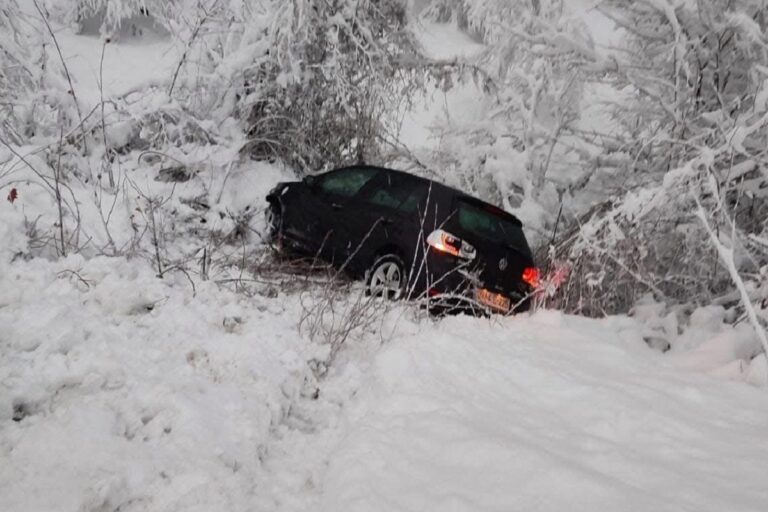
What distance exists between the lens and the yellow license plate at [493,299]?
5855 mm

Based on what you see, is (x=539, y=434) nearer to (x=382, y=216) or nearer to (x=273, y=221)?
(x=382, y=216)

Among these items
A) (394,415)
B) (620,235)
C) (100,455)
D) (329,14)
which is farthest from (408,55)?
(100,455)

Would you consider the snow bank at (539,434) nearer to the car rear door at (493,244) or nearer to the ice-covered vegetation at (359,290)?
the ice-covered vegetation at (359,290)

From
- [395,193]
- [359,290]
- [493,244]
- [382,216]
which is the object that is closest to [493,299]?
[493,244]

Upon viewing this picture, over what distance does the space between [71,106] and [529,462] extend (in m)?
7.36

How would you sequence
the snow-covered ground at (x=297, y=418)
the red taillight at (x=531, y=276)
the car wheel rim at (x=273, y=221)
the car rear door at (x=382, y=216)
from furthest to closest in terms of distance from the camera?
the car wheel rim at (x=273, y=221) → the red taillight at (x=531, y=276) → the car rear door at (x=382, y=216) → the snow-covered ground at (x=297, y=418)

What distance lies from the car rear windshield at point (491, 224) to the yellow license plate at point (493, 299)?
20.8 inches

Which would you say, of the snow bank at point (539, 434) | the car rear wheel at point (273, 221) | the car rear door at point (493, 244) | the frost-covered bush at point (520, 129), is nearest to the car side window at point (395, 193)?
the car rear door at point (493, 244)

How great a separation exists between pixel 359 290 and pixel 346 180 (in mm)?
2380

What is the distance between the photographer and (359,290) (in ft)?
16.2

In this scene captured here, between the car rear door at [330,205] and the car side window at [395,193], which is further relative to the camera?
the car rear door at [330,205]

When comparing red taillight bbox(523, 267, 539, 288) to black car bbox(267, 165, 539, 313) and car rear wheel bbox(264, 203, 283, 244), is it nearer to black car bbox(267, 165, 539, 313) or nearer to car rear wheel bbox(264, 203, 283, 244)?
black car bbox(267, 165, 539, 313)

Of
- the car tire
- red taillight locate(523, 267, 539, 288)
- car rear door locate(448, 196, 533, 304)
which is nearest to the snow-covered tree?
red taillight locate(523, 267, 539, 288)

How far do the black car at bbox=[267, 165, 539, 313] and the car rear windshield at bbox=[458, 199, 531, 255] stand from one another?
0.01m
